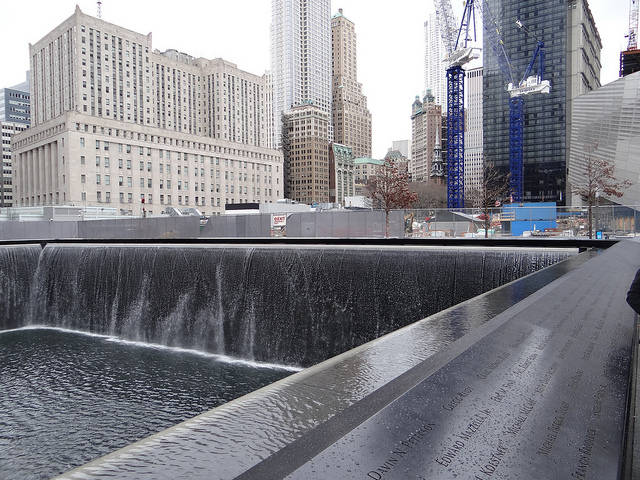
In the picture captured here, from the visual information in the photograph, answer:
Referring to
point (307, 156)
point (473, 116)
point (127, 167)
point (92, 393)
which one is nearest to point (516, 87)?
point (127, 167)

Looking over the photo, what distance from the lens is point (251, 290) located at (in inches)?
492

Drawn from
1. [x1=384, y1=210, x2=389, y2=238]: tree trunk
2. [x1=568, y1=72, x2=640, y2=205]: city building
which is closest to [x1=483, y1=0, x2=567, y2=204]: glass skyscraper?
[x1=568, y1=72, x2=640, y2=205]: city building

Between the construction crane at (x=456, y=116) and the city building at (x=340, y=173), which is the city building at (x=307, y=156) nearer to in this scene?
the city building at (x=340, y=173)

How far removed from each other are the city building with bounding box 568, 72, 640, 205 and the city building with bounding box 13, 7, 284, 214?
68552 mm

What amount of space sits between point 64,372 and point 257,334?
4.37 metres

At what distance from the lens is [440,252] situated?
1037cm

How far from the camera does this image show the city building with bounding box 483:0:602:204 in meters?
103

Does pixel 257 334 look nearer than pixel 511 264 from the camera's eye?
No

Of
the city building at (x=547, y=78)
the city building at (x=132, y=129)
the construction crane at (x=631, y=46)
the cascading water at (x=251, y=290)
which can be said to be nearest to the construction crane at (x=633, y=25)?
the construction crane at (x=631, y=46)

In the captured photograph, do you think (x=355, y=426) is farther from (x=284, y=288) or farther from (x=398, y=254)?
(x=284, y=288)

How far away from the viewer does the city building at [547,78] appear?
10312 cm

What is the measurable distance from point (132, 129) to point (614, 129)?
83.0 meters

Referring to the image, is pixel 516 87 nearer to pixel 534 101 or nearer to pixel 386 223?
pixel 534 101

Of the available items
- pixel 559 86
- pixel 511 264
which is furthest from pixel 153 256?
pixel 559 86
